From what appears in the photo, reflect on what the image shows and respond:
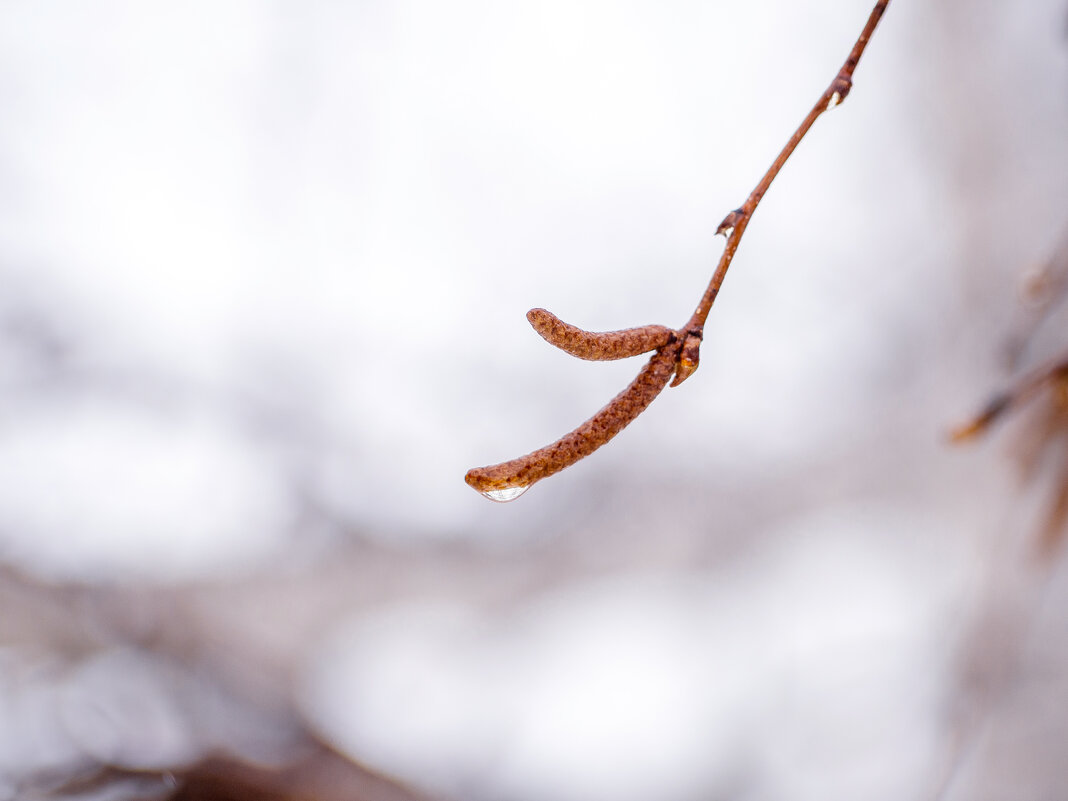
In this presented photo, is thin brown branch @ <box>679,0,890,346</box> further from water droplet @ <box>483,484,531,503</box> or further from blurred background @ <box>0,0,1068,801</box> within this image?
blurred background @ <box>0,0,1068,801</box>

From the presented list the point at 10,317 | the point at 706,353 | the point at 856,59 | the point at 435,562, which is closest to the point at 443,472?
the point at 435,562

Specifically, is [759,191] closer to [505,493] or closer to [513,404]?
[505,493]

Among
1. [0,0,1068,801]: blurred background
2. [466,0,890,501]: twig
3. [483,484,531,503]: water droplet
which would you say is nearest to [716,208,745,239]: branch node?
[466,0,890,501]: twig

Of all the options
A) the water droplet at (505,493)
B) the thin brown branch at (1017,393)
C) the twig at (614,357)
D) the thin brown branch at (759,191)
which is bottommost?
the water droplet at (505,493)

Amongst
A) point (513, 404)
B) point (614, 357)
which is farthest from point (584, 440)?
point (513, 404)

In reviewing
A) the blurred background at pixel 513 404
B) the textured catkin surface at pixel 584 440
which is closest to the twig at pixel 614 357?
the textured catkin surface at pixel 584 440

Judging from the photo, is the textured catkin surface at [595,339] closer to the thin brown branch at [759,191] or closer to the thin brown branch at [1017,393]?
the thin brown branch at [759,191]

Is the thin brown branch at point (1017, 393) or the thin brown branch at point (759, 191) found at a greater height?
the thin brown branch at point (1017, 393)
